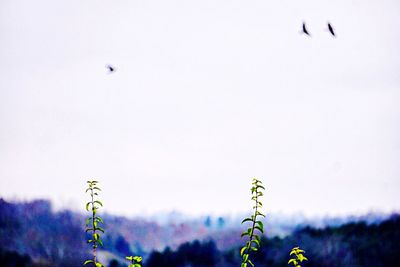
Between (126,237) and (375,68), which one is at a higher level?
(375,68)

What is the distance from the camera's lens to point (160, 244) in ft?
11.9

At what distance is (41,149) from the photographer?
369 centimetres

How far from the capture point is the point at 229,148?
371 cm

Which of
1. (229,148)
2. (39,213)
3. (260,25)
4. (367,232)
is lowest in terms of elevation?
(367,232)

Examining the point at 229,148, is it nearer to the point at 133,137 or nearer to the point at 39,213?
the point at 133,137

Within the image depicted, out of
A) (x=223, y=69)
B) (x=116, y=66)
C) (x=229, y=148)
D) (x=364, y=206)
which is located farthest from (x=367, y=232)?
(x=116, y=66)

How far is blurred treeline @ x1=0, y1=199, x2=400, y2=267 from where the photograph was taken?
11.8ft

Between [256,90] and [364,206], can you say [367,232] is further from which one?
[256,90]

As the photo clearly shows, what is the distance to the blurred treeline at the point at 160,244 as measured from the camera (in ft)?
11.8

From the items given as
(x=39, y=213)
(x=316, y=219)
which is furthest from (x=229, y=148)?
(x=39, y=213)

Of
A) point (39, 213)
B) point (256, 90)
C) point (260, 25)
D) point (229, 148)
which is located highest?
point (260, 25)

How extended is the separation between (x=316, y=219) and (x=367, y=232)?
31 centimetres

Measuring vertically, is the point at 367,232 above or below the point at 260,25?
below

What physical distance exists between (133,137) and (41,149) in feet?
1.79
